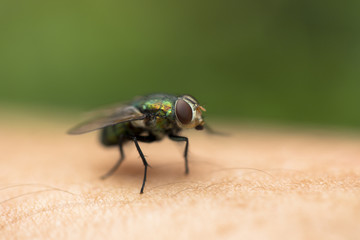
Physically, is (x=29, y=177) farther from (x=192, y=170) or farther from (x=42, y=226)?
(x=192, y=170)

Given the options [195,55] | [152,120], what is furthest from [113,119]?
[195,55]

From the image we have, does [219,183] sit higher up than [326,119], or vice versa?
[219,183]

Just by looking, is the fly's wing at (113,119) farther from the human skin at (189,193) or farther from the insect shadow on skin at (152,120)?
the human skin at (189,193)

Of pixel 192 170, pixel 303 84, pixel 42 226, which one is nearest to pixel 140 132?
pixel 192 170

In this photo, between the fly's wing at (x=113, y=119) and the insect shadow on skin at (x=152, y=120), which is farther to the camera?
the fly's wing at (x=113, y=119)

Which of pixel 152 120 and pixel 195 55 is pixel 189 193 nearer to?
pixel 152 120

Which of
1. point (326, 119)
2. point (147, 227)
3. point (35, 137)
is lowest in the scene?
point (326, 119)

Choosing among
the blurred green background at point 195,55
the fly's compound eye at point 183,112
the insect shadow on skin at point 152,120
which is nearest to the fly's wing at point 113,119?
the insect shadow on skin at point 152,120

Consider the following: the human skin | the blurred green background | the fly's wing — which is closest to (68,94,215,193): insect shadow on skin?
the fly's wing
